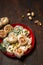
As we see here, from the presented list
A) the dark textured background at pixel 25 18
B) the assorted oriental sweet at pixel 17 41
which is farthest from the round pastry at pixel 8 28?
the dark textured background at pixel 25 18

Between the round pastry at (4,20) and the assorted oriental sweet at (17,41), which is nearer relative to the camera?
the assorted oriental sweet at (17,41)

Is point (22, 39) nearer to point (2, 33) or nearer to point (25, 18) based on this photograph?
point (2, 33)

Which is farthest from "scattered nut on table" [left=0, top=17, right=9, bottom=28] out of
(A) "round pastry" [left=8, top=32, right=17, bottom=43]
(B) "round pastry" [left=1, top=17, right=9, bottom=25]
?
(A) "round pastry" [left=8, top=32, right=17, bottom=43]

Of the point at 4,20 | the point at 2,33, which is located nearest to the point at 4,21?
the point at 4,20

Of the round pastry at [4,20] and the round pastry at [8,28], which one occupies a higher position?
the round pastry at [4,20]

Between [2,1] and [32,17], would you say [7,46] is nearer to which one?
[32,17]

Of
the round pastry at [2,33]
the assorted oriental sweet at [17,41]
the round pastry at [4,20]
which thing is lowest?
the assorted oriental sweet at [17,41]

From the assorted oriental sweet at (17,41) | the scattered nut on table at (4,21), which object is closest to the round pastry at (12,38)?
the assorted oriental sweet at (17,41)

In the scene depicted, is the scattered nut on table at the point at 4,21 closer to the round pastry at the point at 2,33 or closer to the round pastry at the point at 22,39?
the round pastry at the point at 2,33

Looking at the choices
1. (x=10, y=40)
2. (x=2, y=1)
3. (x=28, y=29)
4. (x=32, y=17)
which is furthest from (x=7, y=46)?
(x=2, y=1)
